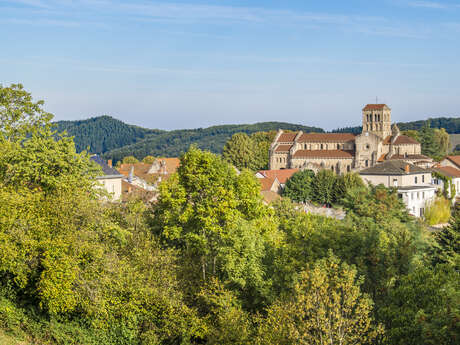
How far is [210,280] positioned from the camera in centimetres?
2955

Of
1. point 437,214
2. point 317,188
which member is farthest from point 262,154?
point 437,214

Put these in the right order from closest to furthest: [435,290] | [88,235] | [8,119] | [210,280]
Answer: [435,290] → [88,235] → [210,280] → [8,119]

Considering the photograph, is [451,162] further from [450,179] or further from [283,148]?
[283,148]

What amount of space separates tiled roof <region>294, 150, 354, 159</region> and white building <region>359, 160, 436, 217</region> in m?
18.8

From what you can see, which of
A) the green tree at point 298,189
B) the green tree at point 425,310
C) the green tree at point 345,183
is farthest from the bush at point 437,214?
the green tree at point 425,310

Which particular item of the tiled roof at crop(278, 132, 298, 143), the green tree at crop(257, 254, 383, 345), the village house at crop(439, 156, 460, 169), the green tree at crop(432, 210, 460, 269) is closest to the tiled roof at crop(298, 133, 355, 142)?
the tiled roof at crop(278, 132, 298, 143)

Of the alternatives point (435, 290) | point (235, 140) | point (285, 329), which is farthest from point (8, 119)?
point (235, 140)

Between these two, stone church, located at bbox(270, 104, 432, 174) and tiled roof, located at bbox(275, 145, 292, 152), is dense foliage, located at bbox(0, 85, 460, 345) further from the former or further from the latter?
tiled roof, located at bbox(275, 145, 292, 152)

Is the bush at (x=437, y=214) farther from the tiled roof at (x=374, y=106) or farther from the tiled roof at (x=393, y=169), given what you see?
the tiled roof at (x=374, y=106)

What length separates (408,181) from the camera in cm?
7925

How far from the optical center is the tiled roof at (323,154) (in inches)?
4092

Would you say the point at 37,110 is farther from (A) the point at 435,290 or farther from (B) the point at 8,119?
(A) the point at 435,290

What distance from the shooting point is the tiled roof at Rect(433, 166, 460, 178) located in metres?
88.2

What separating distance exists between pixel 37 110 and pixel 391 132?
9005 centimetres
